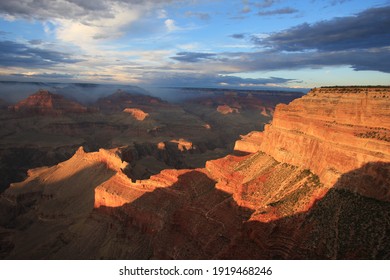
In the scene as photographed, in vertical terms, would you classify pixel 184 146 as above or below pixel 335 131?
below

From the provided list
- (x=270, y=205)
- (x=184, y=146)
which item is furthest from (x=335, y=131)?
(x=184, y=146)

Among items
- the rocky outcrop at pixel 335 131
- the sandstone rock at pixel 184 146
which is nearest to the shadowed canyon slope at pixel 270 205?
the rocky outcrop at pixel 335 131

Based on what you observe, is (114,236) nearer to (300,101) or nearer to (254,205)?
(254,205)

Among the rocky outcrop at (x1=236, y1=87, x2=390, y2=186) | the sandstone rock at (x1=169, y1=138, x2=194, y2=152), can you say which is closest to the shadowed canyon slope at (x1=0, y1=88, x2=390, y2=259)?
the rocky outcrop at (x1=236, y1=87, x2=390, y2=186)

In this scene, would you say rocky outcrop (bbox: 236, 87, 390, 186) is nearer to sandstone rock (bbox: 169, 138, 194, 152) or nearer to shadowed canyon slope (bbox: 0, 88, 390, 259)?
shadowed canyon slope (bbox: 0, 88, 390, 259)

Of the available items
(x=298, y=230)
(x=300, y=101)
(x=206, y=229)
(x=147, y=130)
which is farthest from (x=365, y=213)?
(x=147, y=130)

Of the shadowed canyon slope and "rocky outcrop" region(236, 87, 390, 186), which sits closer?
the shadowed canyon slope

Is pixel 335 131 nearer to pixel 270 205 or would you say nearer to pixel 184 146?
pixel 270 205

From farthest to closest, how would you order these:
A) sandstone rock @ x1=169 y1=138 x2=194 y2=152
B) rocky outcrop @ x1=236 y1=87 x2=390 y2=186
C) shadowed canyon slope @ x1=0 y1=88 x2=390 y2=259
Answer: sandstone rock @ x1=169 y1=138 x2=194 y2=152 < rocky outcrop @ x1=236 y1=87 x2=390 y2=186 < shadowed canyon slope @ x1=0 y1=88 x2=390 y2=259
